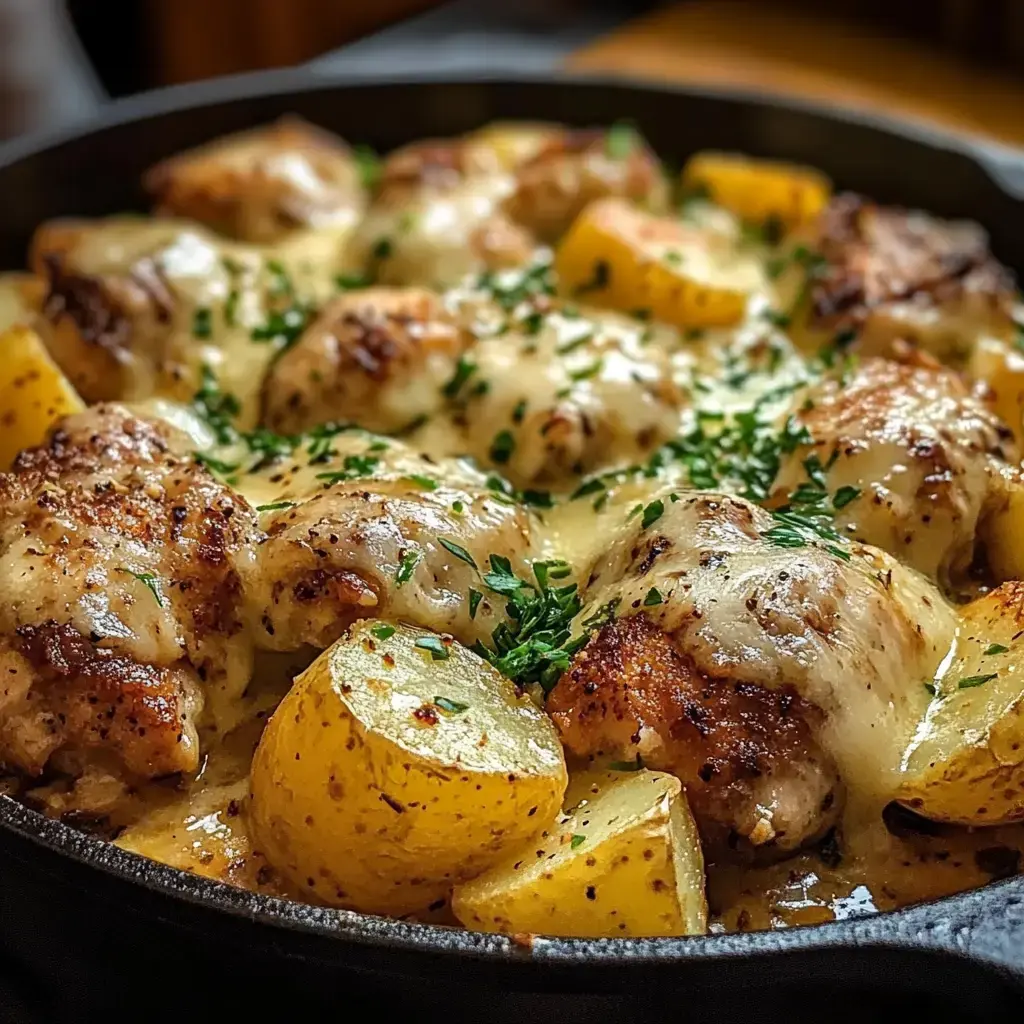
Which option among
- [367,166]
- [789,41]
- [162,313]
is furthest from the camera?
[789,41]

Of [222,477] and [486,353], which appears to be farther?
[486,353]

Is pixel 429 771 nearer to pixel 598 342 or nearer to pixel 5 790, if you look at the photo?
pixel 5 790

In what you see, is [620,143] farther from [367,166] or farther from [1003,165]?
[1003,165]

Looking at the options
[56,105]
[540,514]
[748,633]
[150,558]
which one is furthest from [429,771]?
[56,105]

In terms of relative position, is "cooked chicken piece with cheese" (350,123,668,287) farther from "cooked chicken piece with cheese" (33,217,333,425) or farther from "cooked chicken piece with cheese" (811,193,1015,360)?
"cooked chicken piece with cheese" (811,193,1015,360)

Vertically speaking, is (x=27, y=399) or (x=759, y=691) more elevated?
(x=27, y=399)

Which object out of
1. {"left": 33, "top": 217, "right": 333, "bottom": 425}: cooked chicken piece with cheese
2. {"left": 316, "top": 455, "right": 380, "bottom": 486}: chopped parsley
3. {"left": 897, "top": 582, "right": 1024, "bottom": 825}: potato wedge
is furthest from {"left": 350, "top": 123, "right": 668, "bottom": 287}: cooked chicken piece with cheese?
{"left": 897, "top": 582, "right": 1024, "bottom": 825}: potato wedge

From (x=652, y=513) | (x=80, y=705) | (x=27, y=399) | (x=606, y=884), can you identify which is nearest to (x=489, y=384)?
(x=652, y=513)
